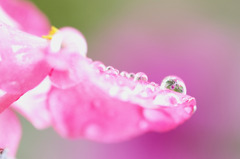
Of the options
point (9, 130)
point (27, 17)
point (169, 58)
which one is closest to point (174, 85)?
point (9, 130)

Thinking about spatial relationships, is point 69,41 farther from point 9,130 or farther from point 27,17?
point 27,17

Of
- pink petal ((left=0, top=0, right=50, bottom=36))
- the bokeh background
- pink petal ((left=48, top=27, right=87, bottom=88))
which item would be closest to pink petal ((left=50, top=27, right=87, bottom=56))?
pink petal ((left=48, top=27, right=87, bottom=88))

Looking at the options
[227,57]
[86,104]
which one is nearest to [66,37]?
[86,104]

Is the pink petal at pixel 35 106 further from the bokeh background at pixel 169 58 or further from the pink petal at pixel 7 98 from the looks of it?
the bokeh background at pixel 169 58

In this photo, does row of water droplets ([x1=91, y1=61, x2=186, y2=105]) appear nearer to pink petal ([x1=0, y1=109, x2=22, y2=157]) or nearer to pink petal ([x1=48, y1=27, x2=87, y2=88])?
pink petal ([x1=48, y1=27, x2=87, y2=88])

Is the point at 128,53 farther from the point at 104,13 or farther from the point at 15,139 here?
the point at 15,139

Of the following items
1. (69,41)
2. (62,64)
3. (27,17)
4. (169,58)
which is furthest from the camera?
(169,58)

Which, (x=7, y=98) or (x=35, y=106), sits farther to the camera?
(x=35, y=106)
